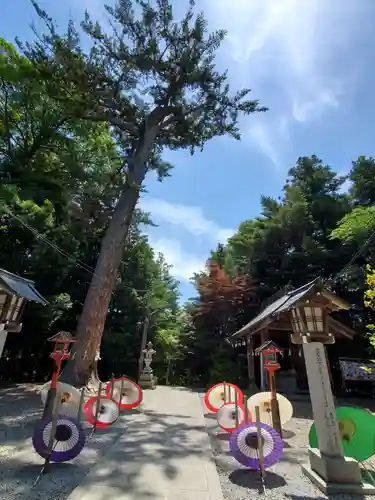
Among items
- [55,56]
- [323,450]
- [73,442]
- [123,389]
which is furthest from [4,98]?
[323,450]

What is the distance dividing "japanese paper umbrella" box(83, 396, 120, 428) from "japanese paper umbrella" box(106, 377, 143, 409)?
149 cm

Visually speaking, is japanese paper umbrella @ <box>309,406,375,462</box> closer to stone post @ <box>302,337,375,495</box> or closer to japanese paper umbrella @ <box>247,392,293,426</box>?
stone post @ <box>302,337,375,495</box>

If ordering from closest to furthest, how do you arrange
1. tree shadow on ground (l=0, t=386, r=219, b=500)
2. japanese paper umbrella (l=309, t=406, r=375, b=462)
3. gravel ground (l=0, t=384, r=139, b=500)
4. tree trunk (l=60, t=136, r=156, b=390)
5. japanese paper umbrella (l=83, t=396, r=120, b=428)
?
gravel ground (l=0, t=384, r=139, b=500)
tree shadow on ground (l=0, t=386, r=219, b=500)
japanese paper umbrella (l=309, t=406, r=375, b=462)
japanese paper umbrella (l=83, t=396, r=120, b=428)
tree trunk (l=60, t=136, r=156, b=390)

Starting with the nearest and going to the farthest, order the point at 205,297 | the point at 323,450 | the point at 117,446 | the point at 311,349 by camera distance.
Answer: the point at 323,450
the point at 311,349
the point at 117,446
the point at 205,297

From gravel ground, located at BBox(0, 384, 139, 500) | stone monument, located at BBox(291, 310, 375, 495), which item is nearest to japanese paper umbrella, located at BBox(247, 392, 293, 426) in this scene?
stone monument, located at BBox(291, 310, 375, 495)

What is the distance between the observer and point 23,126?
12.3m

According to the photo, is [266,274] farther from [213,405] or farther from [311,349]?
[311,349]

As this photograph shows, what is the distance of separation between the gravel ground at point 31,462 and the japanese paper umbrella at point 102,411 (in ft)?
0.56

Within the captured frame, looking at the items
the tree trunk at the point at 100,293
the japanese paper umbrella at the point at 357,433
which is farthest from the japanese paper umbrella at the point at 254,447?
the tree trunk at the point at 100,293

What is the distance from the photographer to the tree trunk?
29.2ft

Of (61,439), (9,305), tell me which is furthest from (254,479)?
(9,305)

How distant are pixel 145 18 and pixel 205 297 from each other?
513 inches

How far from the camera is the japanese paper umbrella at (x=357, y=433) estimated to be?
3.77 m

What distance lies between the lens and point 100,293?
9.77 metres
